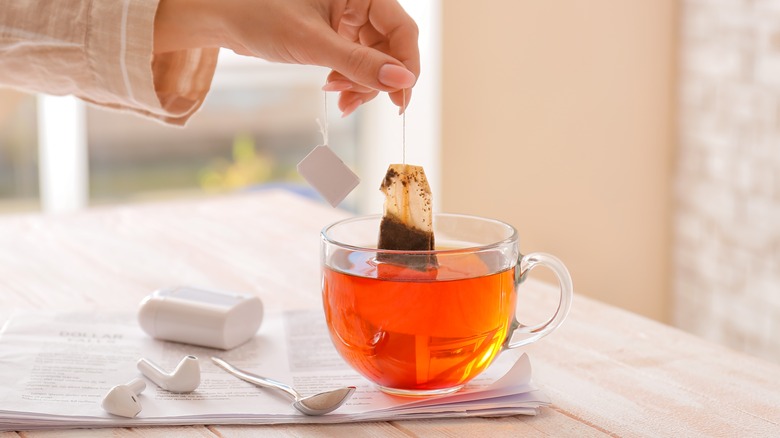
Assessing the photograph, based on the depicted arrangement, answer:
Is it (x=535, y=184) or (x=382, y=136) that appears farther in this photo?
(x=382, y=136)

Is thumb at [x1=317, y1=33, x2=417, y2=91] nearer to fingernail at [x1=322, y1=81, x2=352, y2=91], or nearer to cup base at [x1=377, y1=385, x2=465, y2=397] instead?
fingernail at [x1=322, y1=81, x2=352, y2=91]

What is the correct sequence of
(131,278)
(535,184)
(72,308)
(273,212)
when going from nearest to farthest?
(72,308) → (131,278) → (273,212) → (535,184)

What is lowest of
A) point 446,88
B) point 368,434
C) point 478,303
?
point 368,434

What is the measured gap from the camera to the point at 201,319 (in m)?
0.99

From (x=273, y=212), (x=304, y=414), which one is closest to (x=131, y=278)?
(x=273, y=212)

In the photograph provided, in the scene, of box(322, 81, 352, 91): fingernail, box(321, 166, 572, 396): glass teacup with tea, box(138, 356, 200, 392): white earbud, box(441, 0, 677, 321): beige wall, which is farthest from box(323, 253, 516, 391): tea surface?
box(441, 0, 677, 321): beige wall

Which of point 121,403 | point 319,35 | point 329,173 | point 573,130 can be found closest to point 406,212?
point 329,173

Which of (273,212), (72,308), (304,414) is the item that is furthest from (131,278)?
(304,414)

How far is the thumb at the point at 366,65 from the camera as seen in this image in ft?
2.92

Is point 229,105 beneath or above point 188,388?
above

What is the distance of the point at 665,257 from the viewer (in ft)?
9.63

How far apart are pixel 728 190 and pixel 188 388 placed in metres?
2.03

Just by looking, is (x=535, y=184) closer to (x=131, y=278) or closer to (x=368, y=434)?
(x=131, y=278)

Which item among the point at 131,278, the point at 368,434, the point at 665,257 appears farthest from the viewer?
the point at 665,257
